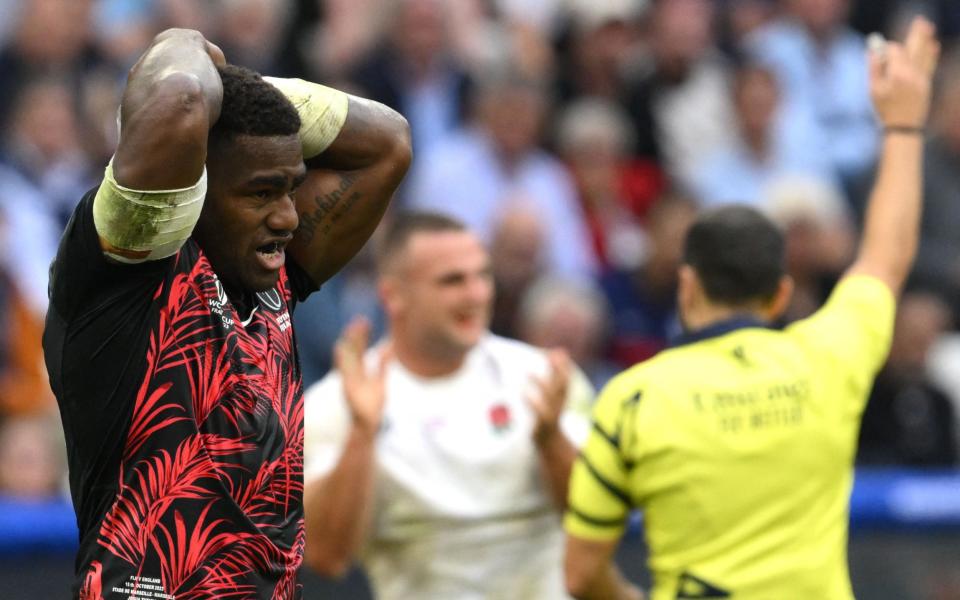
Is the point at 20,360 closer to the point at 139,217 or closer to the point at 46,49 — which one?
the point at 46,49

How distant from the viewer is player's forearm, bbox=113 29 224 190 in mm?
2779

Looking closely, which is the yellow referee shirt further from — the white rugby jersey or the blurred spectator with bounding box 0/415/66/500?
the blurred spectator with bounding box 0/415/66/500

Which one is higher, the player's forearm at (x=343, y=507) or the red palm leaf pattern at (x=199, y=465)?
the red palm leaf pattern at (x=199, y=465)

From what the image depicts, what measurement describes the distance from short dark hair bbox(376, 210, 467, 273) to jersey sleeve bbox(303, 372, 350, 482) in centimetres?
55

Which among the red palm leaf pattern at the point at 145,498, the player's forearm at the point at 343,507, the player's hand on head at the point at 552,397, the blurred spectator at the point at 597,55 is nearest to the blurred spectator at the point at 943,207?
the blurred spectator at the point at 597,55

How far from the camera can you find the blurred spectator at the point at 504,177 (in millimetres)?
8703

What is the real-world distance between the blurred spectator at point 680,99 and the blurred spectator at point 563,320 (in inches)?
84.7

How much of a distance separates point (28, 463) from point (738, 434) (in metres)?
3.88

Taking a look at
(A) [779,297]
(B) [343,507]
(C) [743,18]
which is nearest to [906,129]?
(A) [779,297]

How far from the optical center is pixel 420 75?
913cm

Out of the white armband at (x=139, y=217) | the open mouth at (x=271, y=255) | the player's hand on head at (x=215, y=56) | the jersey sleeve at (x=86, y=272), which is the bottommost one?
the open mouth at (x=271, y=255)

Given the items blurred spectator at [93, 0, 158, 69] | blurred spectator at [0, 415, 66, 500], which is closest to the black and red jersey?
blurred spectator at [0, 415, 66, 500]

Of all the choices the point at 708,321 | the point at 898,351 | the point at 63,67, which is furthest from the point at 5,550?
the point at 898,351

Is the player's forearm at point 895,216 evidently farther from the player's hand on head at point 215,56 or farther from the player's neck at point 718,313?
the player's hand on head at point 215,56
